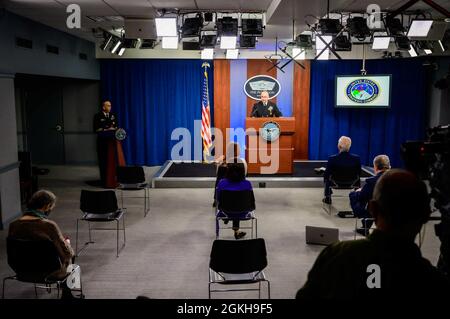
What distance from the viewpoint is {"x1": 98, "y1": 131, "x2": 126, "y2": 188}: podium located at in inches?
362

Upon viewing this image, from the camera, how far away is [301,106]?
12.0 meters

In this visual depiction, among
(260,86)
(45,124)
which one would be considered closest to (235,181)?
(260,86)

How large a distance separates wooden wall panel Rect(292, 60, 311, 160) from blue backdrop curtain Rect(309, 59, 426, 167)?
0.13 m

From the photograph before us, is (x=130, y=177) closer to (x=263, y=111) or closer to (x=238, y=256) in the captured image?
(x=263, y=111)

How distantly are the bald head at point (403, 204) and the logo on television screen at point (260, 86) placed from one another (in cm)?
1041

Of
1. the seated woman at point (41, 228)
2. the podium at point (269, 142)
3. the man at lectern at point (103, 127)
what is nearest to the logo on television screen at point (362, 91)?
the podium at point (269, 142)

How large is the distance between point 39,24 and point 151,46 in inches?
83.4

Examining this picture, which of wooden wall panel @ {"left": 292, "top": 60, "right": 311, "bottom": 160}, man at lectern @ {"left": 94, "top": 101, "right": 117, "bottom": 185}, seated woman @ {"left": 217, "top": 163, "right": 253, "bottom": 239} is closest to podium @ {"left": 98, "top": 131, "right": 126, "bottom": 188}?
man at lectern @ {"left": 94, "top": 101, "right": 117, "bottom": 185}

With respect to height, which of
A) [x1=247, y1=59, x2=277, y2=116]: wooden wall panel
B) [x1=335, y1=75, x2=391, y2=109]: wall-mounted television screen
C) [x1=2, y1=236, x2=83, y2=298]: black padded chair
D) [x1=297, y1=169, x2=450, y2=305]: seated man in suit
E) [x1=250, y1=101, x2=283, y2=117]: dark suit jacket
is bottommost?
[x1=2, y1=236, x2=83, y2=298]: black padded chair

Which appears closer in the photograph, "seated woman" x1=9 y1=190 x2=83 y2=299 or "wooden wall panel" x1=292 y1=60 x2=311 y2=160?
"seated woman" x1=9 y1=190 x2=83 y2=299

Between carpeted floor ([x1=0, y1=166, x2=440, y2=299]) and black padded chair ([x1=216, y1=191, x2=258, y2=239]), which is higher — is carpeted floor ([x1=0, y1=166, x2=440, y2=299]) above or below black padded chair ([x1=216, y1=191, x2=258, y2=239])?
below

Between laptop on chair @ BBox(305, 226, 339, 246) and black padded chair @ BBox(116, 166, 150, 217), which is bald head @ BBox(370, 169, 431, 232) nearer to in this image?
laptop on chair @ BBox(305, 226, 339, 246)

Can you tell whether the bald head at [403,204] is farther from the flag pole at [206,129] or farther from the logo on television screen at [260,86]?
the logo on television screen at [260,86]
